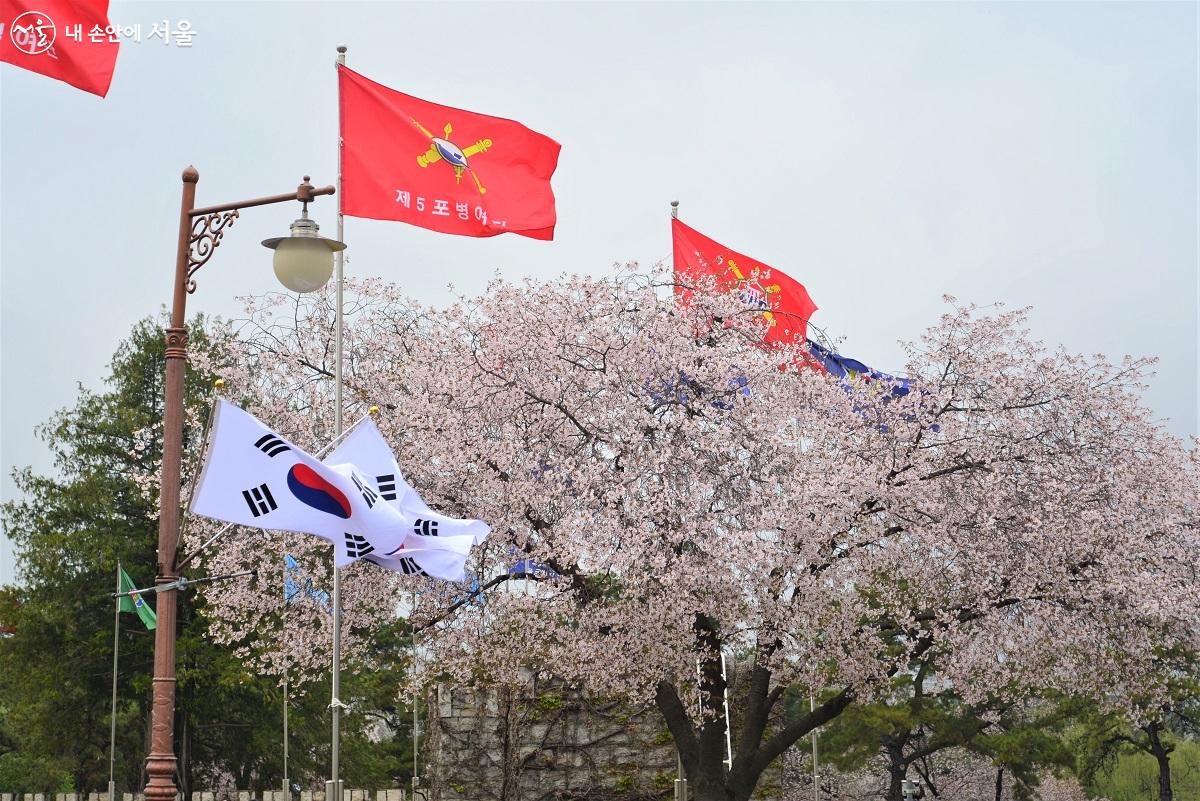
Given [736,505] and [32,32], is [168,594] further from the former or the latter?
[736,505]

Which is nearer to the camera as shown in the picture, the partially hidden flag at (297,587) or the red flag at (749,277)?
the partially hidden flag at (297,587)

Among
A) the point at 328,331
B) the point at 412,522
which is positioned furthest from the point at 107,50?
the point at 328,331

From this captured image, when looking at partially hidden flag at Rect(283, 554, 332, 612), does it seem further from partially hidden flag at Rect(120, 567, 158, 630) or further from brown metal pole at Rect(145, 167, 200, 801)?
partially hidden flag at Rect(120, 567, 158, 630)

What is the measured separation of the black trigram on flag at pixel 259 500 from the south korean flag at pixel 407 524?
5.22ft

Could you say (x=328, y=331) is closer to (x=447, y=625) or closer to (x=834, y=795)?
(x=447, y=625)

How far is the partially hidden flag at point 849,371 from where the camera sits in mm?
21703

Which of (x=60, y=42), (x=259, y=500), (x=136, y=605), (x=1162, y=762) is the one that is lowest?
(x=1162, y=762)

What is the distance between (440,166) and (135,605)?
20961 mm

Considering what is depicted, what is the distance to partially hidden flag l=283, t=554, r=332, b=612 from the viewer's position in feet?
70.8

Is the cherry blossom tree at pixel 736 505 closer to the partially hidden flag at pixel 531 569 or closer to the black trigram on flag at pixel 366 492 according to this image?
the partially hidden flag at pixel 531 569

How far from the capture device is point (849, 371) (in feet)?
73.3

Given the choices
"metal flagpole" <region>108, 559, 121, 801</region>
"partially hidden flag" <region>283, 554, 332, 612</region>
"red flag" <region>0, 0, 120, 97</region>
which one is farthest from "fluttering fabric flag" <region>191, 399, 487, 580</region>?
"metal flagpole" <region>108, 559, 121, 801</region>

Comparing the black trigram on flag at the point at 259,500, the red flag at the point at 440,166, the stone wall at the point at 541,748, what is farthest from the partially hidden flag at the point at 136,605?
the black trigram on flag at the point at 259,500

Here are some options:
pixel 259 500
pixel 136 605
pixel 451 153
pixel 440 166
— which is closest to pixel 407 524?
pixel 259 500
